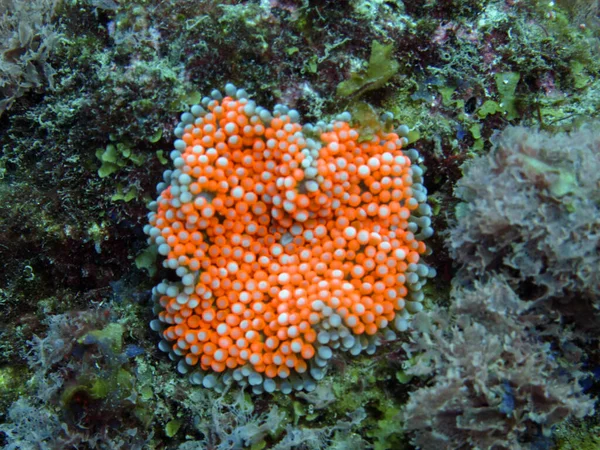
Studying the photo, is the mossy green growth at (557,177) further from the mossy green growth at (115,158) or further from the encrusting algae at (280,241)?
the mossy green growth at (115,158)

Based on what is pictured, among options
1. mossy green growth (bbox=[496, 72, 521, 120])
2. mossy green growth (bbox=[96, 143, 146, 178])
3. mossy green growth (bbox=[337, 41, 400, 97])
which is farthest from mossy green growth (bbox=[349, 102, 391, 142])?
mossy green growth (bbox=[96, 143, 146, 178])

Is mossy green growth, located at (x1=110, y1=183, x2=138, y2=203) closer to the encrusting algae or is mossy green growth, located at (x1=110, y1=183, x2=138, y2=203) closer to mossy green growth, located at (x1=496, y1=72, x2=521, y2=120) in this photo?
the encrusting algae

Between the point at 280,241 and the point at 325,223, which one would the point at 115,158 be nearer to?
the point at 280,241

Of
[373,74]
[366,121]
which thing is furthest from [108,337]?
[373,74]

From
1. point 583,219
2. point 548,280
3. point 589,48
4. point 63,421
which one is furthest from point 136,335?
point 589,48

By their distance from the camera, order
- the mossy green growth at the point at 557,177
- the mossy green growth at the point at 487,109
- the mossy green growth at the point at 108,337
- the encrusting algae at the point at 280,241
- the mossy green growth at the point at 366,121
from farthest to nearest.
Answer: the mossy green growth at the point at 487,109
the mossy green growth at the point at 108,337
the mossy green growth at the point at 366,121
the encrusting algae at the point at 280,241
the mossy green growth at the point at 557,177

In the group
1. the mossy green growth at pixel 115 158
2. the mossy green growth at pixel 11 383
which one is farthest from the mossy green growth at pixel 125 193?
the mossy green growth at pixel 11 383
